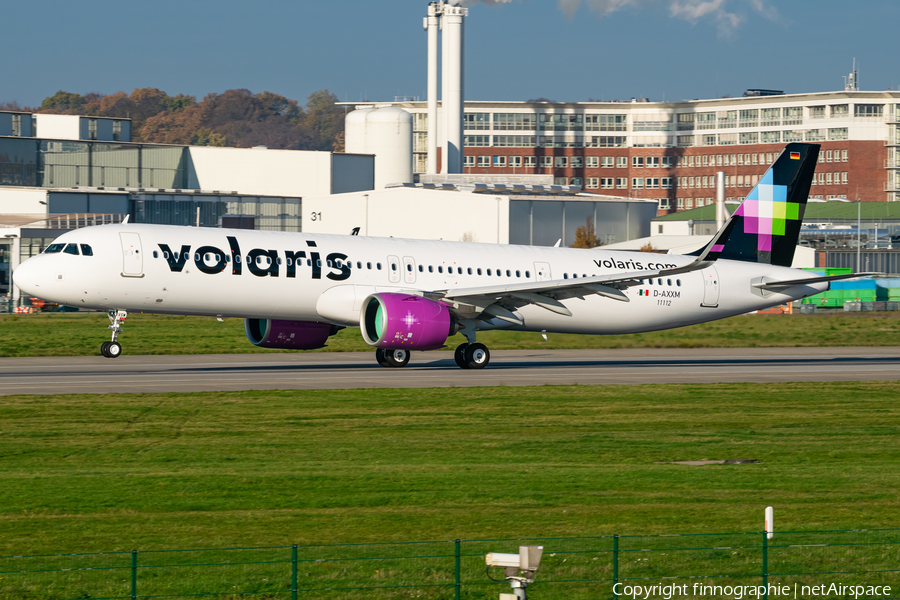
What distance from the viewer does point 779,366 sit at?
44.0 meters

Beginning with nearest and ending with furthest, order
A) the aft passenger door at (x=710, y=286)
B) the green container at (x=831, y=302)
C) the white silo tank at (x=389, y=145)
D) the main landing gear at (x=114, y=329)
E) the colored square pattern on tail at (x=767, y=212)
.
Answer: the main landing gear at (x=114, y=329)
the aft passenger door at (x=710, y=286)
the colored square pattern on tail at (x=767, y=212)
the green container at (x=831, y=302)
the white silo tank at (x=389, y=145)

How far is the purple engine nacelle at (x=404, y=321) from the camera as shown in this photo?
119 ft

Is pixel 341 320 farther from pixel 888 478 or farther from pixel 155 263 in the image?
pixel 888 478

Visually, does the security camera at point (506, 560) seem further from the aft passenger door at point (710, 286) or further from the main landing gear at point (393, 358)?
the aft passenger door at point (710, 286)

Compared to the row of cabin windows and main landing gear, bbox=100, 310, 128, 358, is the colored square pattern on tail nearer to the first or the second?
main landing gear, bbox=100, 310, 128, 358

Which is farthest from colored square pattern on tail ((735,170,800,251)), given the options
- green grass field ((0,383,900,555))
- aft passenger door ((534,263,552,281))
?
green grass field ((0,383,900,555))

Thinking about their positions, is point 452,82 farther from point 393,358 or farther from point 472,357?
point 472,357

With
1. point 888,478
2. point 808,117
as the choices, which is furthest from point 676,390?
point 808,117

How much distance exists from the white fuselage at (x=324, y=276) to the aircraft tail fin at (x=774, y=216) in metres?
1.66

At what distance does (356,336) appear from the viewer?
5756 cm

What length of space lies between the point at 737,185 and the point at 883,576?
191 metres

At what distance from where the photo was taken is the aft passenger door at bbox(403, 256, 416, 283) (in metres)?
39.0

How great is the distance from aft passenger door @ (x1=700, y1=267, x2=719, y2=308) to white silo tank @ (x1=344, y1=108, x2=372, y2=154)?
366ft

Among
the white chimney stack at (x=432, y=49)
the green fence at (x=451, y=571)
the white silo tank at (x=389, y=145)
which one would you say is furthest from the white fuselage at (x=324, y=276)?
the white chimney stack at (x=432, y=49)
